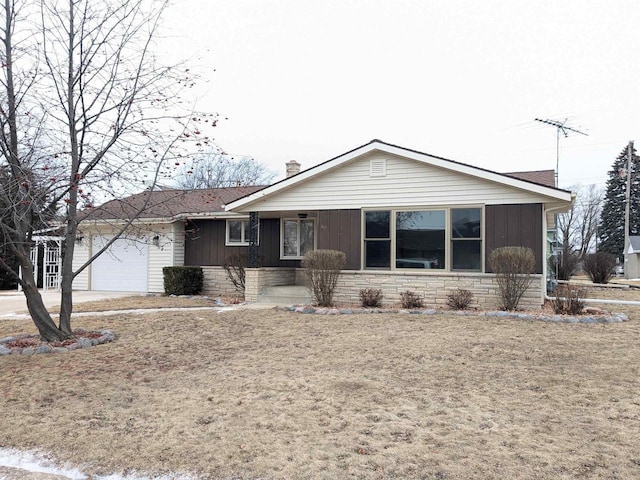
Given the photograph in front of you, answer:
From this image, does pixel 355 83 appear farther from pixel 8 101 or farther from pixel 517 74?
pixel 8 101

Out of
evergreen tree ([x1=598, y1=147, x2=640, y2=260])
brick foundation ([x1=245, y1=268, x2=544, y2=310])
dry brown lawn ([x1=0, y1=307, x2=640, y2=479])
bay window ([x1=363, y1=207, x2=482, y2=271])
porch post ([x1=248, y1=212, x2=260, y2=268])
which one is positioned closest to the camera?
dry brown lawn ([x1=0, y1=307, x2=640, y2=479])

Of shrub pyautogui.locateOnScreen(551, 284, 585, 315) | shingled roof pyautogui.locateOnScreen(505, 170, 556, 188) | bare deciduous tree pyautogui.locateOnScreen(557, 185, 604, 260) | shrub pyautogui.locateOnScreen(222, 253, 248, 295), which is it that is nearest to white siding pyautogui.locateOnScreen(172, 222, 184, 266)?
shrub pyautogui.locateOnScreen(222, 253, 248, 295)

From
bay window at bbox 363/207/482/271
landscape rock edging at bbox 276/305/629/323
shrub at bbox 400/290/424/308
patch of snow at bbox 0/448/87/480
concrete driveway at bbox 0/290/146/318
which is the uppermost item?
bay window at bbox 363/207/482/271

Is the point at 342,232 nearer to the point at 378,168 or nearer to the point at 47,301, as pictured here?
the point at 378,168

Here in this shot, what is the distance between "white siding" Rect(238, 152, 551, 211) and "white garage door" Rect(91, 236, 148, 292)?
5479 millimetres

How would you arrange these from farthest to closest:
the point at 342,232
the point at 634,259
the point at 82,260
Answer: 1. the point at 634,259
2. the point at 82,260
3. the point at 342,232

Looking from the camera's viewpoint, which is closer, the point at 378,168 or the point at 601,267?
the point at 378,168

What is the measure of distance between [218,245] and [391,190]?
21.0 feet

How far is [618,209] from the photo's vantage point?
150 feet

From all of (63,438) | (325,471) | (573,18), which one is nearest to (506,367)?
(325,471)

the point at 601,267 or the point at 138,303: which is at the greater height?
the point at 601,267

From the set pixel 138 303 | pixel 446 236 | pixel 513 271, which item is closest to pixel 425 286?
pixel 446 236

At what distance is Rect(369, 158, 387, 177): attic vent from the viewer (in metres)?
12.2

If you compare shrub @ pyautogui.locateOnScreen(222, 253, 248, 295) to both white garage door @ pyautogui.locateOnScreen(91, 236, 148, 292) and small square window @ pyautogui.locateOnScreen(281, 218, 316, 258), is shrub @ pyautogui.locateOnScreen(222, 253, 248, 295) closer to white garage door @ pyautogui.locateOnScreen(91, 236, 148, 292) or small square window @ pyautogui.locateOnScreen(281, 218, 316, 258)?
small square window @ pyautogui.locateOnScreen(281, 218, 316, 258)
